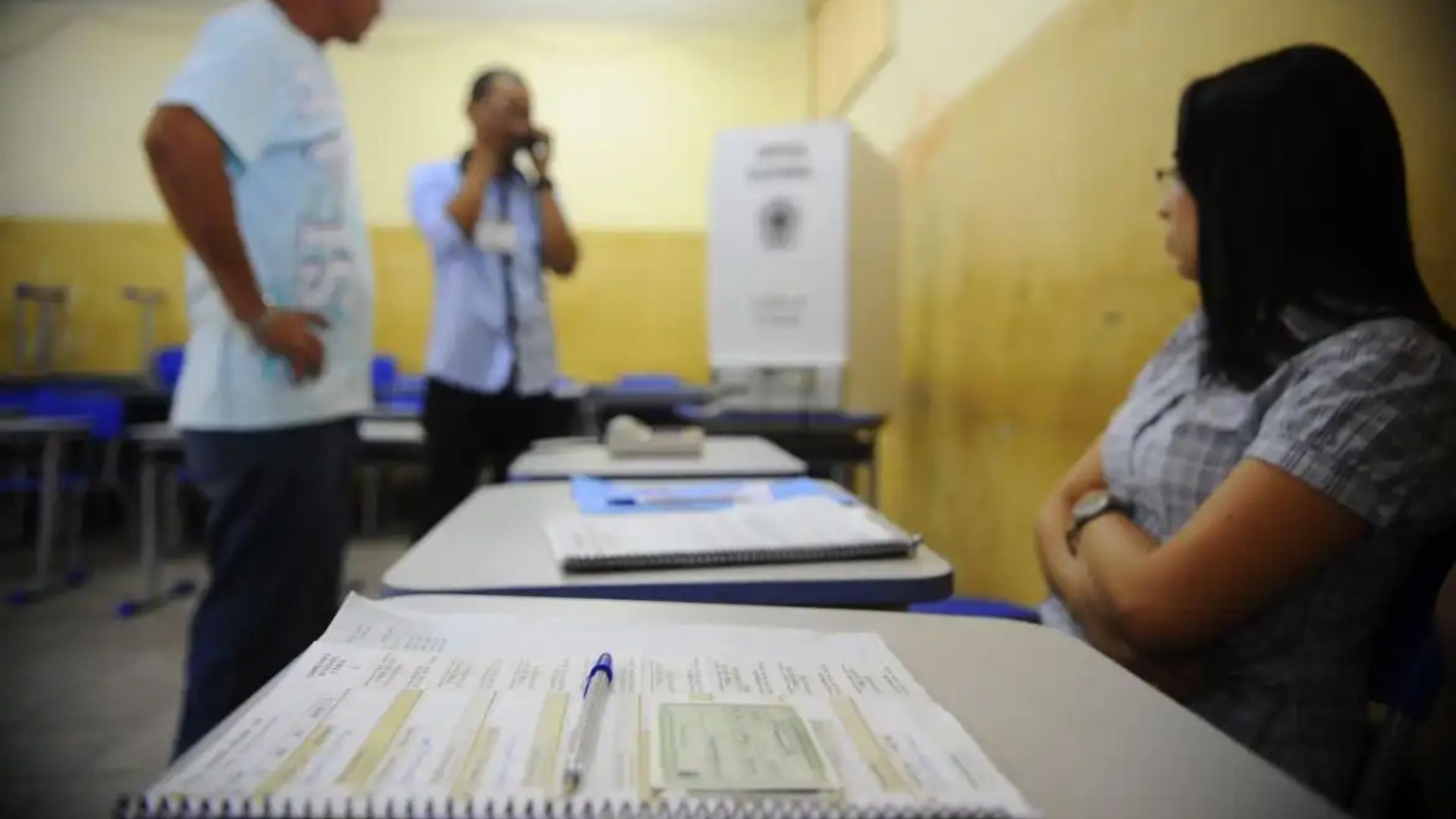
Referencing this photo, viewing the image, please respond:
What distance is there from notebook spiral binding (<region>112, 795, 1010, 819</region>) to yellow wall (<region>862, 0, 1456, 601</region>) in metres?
0.70

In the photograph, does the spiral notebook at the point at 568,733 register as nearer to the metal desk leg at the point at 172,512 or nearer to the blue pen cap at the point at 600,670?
the blue pen cap at the point at 600,670

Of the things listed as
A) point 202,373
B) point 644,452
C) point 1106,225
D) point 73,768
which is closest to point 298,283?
point 202,373

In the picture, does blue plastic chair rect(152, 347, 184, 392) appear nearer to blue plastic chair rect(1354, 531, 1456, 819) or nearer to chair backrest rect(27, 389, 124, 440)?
chair backrest rect(27, 389, 124, 440)

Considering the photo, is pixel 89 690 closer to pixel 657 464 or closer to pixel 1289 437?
pixel 657 464

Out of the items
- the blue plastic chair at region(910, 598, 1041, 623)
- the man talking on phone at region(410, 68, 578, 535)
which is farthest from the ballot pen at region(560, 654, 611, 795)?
the man talking on phone at region(410, 68, 578, 535)

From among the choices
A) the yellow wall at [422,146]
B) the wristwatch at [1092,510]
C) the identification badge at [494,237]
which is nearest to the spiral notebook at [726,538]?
the wristwatch at [1092,510]

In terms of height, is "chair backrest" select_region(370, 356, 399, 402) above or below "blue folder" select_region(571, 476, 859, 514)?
above

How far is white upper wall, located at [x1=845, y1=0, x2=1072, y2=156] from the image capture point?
2.24 m

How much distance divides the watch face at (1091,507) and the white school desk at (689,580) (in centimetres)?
25

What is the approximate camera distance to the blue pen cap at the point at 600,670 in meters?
0.49

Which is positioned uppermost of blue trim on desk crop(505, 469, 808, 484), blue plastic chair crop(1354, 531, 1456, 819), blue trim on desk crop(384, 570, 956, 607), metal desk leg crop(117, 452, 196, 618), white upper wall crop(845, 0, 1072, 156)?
white upper wall crop(845, 0, 1072, 156)

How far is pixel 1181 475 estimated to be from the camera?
970 millimetres

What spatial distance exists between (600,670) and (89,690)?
83.3 inches

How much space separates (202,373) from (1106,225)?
1.60m
